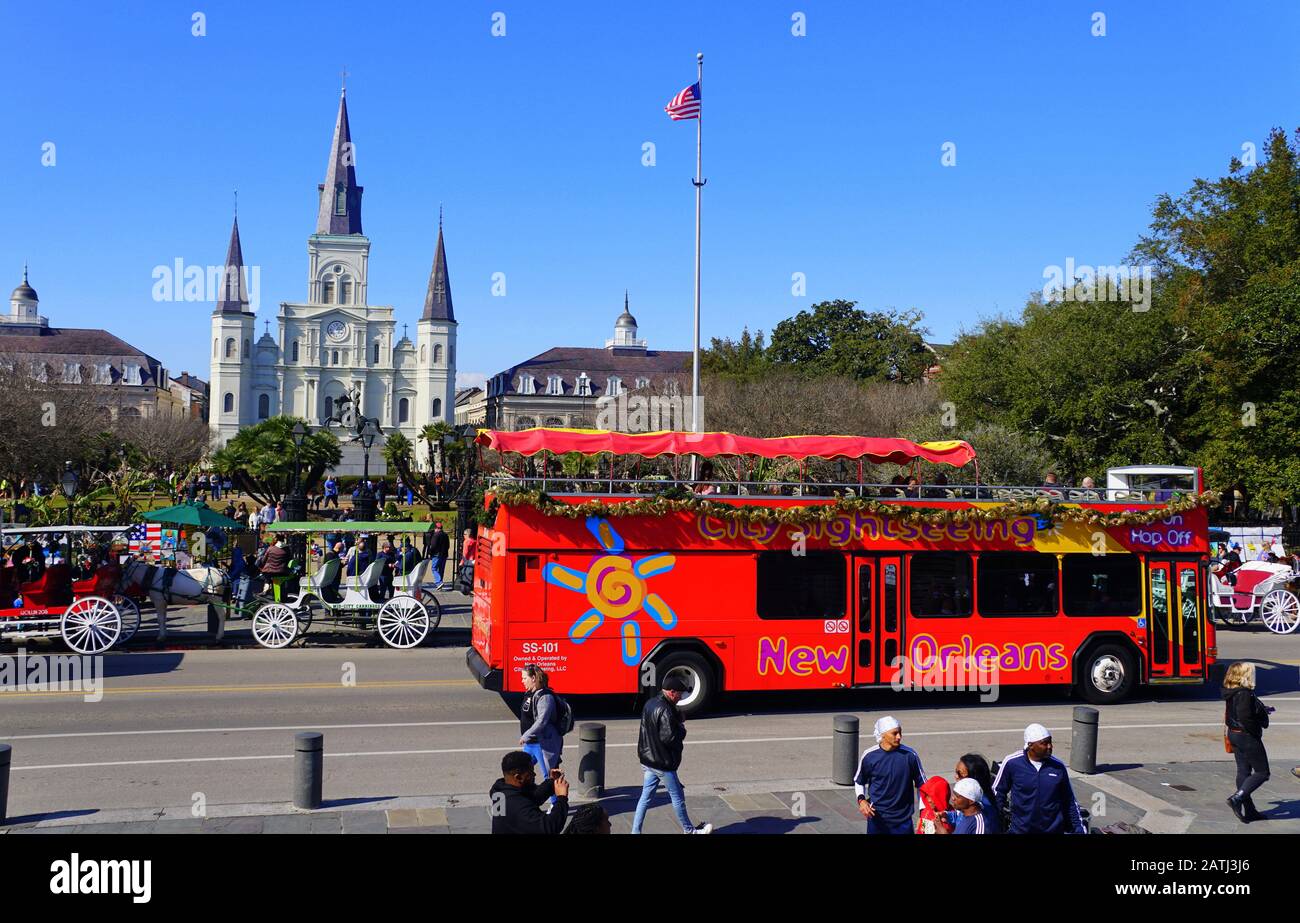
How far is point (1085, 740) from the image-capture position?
12.0m

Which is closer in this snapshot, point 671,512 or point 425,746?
point 425,746

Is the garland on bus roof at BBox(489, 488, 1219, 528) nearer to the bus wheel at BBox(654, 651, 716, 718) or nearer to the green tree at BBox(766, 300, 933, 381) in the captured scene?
the bus wheel at BBox(654, 651, 716, 718)

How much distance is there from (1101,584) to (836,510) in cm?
408

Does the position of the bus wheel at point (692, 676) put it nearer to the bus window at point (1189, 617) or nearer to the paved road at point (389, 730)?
the paved road at point (389, 730)

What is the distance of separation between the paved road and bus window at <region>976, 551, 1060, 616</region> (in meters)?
1.44

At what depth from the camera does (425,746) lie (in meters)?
13.0

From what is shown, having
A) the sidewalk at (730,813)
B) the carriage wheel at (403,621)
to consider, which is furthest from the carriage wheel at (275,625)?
the sidewalk at (730,813)

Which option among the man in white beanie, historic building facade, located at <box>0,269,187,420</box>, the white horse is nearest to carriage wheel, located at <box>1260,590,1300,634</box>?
the man in white beanie

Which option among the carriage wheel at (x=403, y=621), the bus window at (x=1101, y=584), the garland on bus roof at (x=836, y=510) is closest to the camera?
the garland on bus roof at (x=836, y=510)

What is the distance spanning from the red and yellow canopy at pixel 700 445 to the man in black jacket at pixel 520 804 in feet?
24.0

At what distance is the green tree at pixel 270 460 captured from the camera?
4816 centimetres

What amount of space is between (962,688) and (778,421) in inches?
1379
